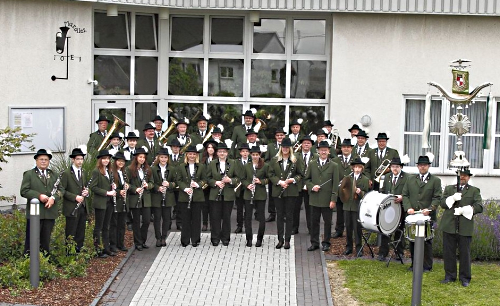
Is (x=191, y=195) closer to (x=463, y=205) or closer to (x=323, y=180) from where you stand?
(x=323, y=180)

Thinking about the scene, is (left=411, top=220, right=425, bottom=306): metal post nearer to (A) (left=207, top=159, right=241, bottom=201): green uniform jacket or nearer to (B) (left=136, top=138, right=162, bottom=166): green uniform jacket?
(A) (left=207, top=159, right=241, bottom=201): green uniform jacket

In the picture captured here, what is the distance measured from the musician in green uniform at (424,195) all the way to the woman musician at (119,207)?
514 cm

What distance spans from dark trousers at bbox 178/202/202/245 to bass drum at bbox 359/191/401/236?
3253 mm

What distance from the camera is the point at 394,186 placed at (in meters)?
15.5

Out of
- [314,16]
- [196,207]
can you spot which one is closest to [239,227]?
[196,207]

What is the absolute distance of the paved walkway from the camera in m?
13.2

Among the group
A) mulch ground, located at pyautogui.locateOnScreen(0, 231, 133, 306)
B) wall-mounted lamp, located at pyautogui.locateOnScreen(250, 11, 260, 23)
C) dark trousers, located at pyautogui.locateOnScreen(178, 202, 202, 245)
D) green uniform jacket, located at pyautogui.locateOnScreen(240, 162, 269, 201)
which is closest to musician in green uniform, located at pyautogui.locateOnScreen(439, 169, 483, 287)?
green uniform jacket, located at pyautogui.locateOnScreen(240, 162, 269, 201)

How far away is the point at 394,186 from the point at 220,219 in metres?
3.51

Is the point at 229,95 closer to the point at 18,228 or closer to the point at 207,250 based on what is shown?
the point at 207,250

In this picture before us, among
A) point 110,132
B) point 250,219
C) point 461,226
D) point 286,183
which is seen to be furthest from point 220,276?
point 110,132

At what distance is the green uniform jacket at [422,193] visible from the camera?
14969 mm

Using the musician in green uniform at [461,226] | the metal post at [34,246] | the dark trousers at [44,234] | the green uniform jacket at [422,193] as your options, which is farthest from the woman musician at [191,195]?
the musician in green uniform at [461,226]

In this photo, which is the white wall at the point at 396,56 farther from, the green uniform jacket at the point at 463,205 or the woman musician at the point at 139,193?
the green uniform jacket at the point at 463,205

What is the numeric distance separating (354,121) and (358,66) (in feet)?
4.69
